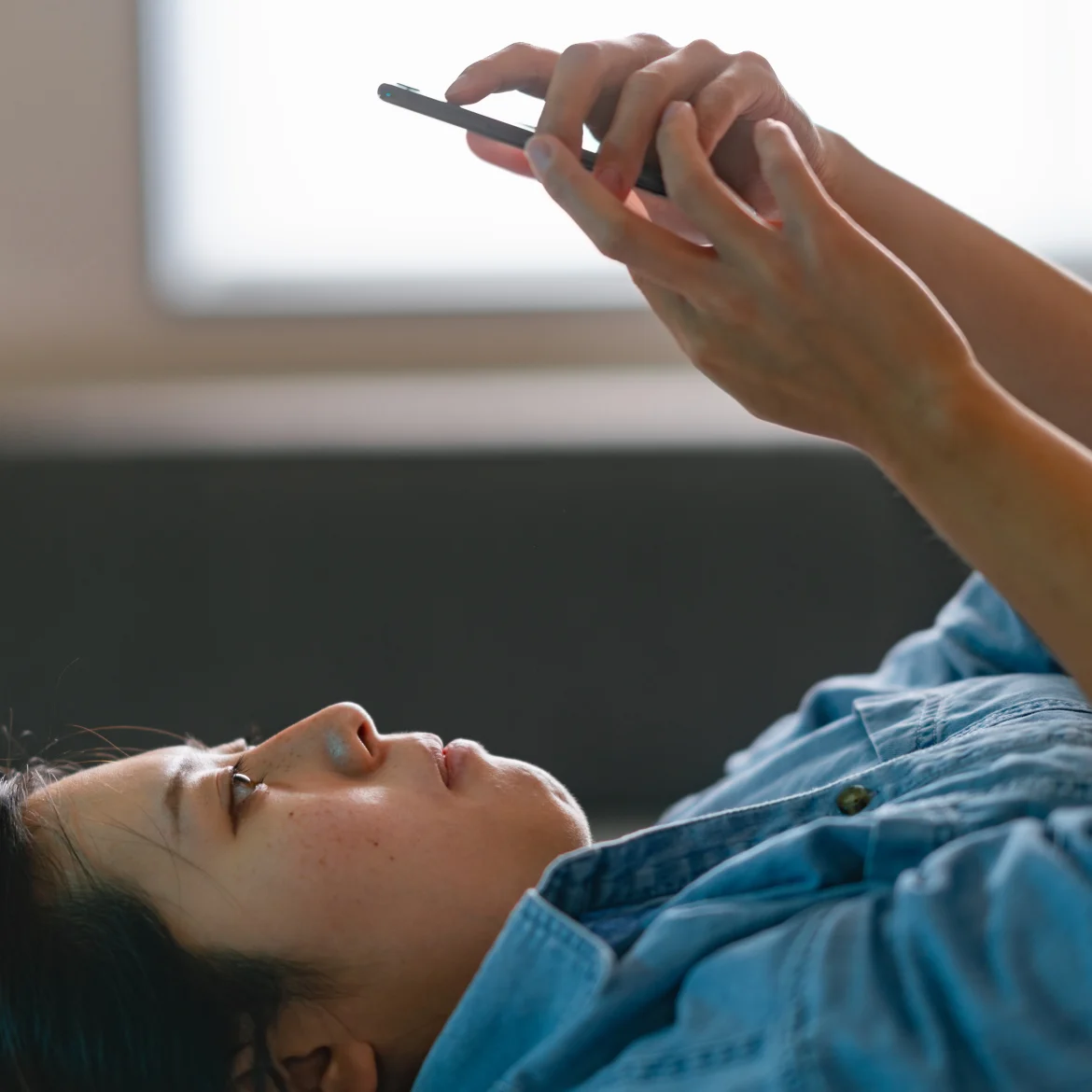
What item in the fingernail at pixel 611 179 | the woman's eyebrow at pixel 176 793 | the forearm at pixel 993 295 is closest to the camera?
the fingernail at pixel 611 179

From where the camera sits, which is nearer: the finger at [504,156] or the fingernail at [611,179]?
the fingernail at [611,179]

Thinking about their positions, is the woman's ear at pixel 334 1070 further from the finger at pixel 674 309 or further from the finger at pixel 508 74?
the finger at pixel 508 74

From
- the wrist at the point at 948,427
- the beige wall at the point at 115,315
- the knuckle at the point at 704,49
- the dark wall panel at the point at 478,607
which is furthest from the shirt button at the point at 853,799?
the beige wall at the point at 115,315

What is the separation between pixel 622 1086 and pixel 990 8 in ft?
4.97

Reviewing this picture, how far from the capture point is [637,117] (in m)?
0.57

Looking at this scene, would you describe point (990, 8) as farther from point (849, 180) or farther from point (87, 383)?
point (87, 383)

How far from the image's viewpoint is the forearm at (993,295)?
2.62 feet

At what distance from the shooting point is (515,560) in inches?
47.4

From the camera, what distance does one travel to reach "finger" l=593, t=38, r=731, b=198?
566 mm

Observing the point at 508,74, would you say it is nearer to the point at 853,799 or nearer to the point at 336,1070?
the point at 853,799

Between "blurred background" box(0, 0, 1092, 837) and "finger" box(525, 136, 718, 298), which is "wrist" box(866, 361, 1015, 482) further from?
"blurred background" box(0, 0, 1092, 837)

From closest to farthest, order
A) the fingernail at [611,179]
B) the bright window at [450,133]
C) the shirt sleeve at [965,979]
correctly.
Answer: the shirt sleeve at [965,979], the fingernail at [611,179], the bright window at [450,133]

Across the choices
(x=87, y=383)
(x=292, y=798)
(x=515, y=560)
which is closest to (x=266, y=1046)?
(x=292, y=798)

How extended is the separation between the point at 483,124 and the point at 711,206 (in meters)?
0.18
